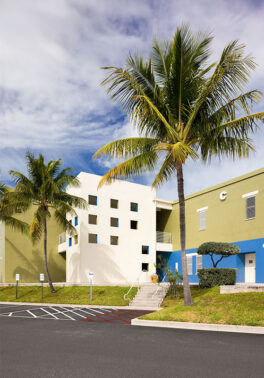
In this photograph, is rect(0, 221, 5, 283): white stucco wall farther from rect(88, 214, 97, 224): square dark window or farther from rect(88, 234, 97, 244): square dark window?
rect(88, 234, 97, 244): square dark window

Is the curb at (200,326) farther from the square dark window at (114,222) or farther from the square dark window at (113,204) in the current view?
the square dark window at (113,204)

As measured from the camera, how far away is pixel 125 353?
27.4 ft

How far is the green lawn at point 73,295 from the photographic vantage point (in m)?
21.4

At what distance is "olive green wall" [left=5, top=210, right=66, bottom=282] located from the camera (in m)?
32.5

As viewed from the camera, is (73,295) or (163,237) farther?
(163,237)

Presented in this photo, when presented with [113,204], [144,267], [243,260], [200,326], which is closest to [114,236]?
[113,204]

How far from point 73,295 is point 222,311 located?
477 inches

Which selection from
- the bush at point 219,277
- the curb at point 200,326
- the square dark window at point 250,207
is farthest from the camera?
the square dark window at point 250,207

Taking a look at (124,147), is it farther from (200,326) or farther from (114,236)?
(114,236)

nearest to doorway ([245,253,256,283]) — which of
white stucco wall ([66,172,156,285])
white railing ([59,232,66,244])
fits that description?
white stucco wall ([66,172,156,285])

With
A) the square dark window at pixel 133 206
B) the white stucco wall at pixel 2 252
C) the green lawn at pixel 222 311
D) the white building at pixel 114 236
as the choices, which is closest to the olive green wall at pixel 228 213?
the white building at pixel 114 236

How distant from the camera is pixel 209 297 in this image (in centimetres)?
1717

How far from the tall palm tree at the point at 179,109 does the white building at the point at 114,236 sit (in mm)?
14118

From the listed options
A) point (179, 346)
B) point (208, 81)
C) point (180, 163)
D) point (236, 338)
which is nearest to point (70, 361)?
point (179, 346)
